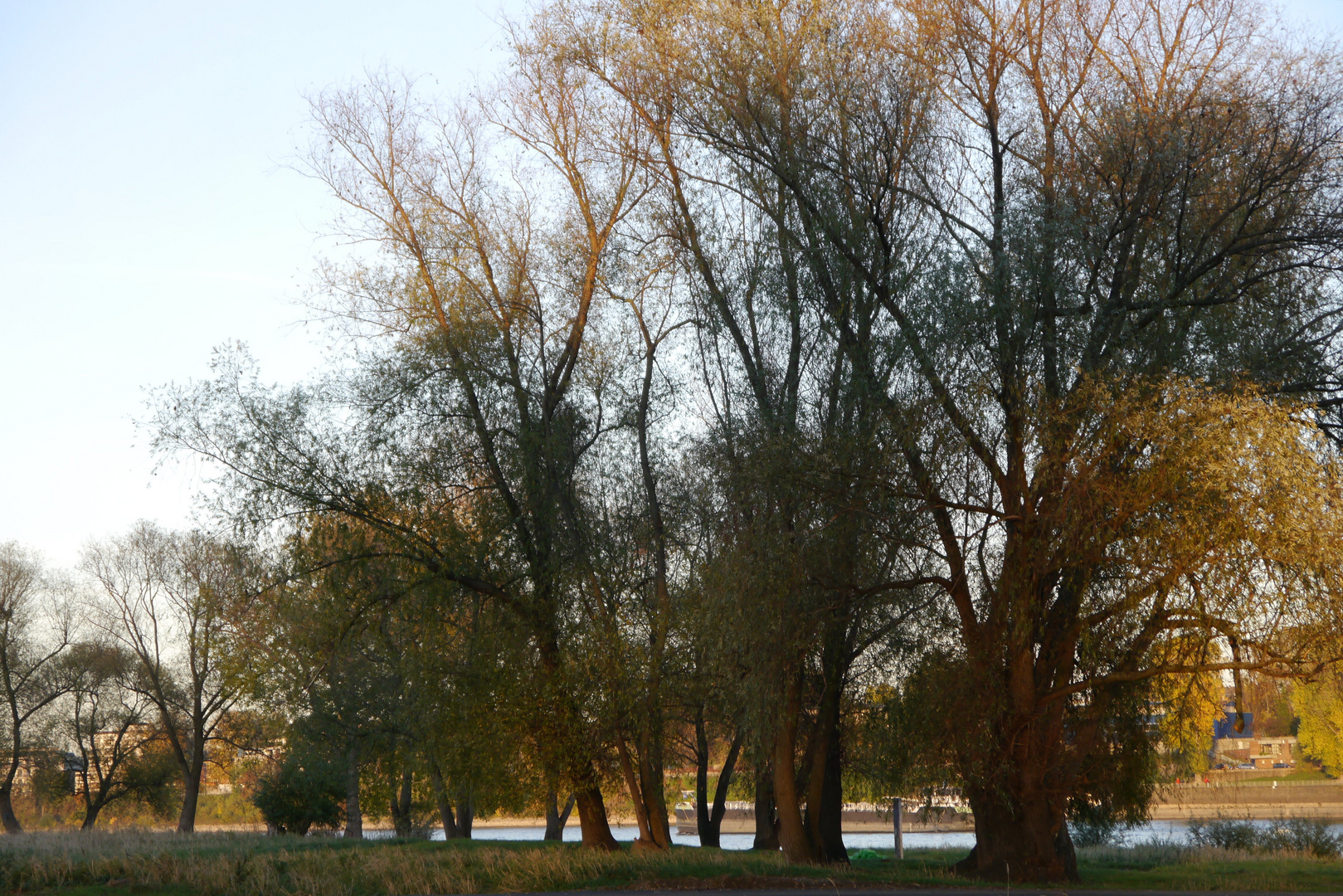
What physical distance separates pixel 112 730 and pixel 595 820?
105 ft

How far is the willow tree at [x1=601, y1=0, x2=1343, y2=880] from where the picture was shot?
12219 mm

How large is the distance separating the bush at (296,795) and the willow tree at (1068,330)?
20.3 m

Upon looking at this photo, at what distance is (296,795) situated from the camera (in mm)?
29656

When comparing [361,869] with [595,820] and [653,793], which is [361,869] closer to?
[595,820]

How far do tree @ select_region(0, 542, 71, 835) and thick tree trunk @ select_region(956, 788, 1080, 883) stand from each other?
128 feet

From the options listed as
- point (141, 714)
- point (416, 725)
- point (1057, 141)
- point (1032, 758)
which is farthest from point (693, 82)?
point (141, 714)

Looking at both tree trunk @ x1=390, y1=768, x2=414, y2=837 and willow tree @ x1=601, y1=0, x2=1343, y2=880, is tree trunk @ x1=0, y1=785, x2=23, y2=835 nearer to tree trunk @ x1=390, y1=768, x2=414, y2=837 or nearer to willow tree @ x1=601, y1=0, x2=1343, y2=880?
tree trunk @ x1=390, y1=768, x2=414, y2=837

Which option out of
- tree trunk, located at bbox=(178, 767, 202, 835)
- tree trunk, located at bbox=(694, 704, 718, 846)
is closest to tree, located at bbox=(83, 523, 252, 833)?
tree trunk, located at bbox=(178, 767, 202, 835)

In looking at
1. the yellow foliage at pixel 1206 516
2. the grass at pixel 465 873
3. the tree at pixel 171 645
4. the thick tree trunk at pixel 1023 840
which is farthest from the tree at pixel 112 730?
the yellow foliage at pixel 1206 516

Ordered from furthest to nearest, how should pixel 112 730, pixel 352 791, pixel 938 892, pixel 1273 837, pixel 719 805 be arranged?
pixel 112 730 < pixel 352 791 < pixel 719 805 < pixel 1273 837 < pixel 938 892

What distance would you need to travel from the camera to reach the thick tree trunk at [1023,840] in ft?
49.2

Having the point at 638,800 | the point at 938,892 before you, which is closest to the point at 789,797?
the point at 638,800

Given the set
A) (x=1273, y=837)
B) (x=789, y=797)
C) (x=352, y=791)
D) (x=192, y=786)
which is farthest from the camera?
(x=192, y=786)

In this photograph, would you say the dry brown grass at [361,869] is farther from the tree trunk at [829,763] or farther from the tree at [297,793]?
the tree at [297,793]
